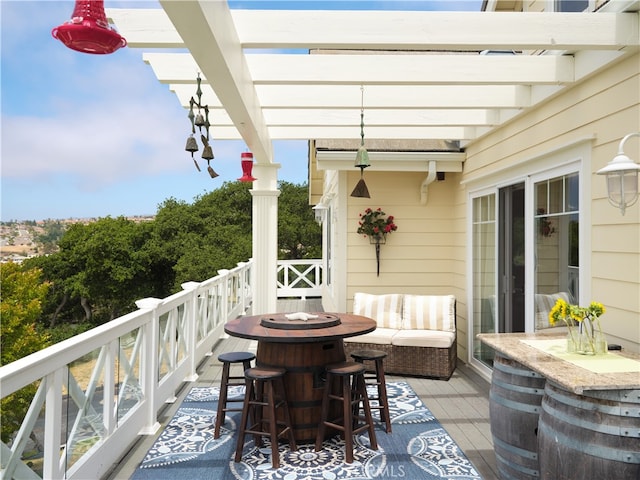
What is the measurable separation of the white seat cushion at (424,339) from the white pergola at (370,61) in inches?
85.7

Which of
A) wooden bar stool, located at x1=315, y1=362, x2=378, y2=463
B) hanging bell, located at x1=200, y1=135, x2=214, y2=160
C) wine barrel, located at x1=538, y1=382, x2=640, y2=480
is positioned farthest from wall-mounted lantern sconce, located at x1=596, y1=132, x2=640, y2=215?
hanging bell, located at x1=200, y1=135, x2=214, y2=160

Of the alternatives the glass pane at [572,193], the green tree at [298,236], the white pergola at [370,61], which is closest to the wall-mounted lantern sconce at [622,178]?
the white pergola at [370,61]

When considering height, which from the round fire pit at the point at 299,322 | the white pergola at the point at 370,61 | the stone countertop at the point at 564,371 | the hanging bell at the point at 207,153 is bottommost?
the round fire pit at the point at 299,322

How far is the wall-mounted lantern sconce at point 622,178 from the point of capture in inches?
105

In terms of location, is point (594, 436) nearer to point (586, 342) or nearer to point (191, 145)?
point (586, 342)

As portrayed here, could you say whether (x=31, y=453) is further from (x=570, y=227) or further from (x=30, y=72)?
(x=30, y=72)

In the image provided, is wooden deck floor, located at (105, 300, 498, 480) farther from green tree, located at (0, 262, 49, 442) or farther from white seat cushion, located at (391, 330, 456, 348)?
green tree, located at (0, 262, 49, 442)

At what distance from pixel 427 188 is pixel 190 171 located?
42003mm

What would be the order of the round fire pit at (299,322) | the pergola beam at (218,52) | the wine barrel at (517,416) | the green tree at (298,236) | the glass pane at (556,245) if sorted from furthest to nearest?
the green tree at (298,236) → the round fire pit at (299,322) → the glass pane at (556,245) → the wine barrel at (517,416) → the pergola beam at (218,52)

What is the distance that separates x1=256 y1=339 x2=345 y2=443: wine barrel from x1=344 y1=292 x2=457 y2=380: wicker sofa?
6.05 feet

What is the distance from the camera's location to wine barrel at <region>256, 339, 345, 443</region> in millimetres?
3789

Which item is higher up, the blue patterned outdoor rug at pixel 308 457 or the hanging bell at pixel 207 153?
the hanging bell at pixel 207 153

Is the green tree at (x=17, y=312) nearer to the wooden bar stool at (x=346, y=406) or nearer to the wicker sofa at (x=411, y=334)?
the wicker sofa at (x=411, y=334)

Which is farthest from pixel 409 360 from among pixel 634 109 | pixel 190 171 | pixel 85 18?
pixel 190 171
